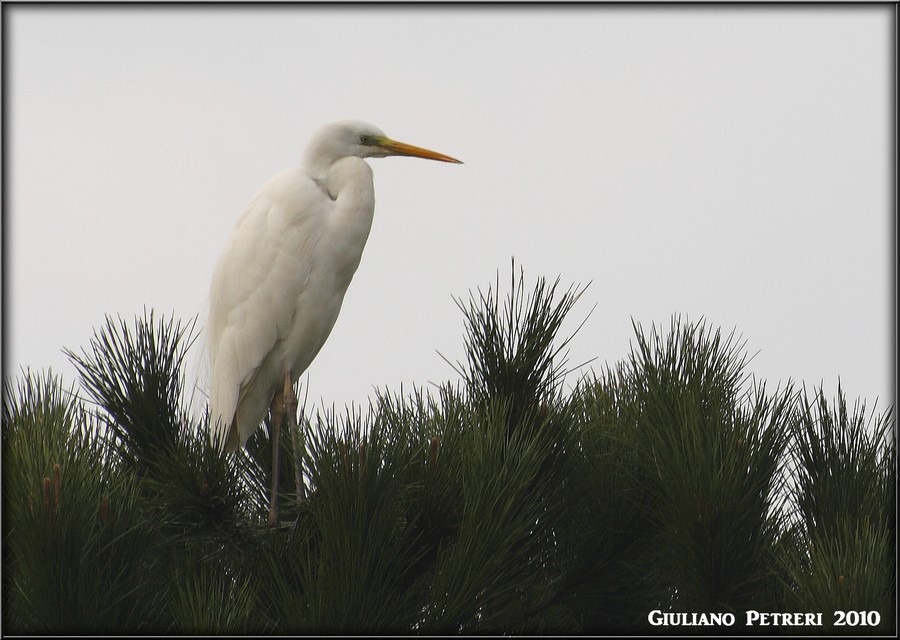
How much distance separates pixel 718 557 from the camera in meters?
2.57

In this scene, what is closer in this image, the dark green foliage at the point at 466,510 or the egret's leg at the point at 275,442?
the dark green foliage at the point at 466,510

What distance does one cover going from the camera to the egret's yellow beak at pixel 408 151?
4.20 meters

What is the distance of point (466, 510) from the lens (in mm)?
2549

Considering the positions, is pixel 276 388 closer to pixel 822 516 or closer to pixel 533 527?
pixel 533 527

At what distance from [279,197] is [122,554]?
6.34 ft

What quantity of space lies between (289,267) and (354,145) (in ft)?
1.90

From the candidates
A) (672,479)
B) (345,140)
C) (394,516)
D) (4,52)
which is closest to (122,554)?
(394,516)

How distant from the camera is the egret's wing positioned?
4086 mm

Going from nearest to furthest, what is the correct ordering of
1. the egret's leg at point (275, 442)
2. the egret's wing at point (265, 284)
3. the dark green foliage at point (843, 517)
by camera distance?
the dark green foliage at point (843, 517) < the egret's leg at point (275, 442) < the egret's wing at point (265, 284)

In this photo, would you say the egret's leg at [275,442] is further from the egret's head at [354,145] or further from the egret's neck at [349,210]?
the egret's head at [354,145]

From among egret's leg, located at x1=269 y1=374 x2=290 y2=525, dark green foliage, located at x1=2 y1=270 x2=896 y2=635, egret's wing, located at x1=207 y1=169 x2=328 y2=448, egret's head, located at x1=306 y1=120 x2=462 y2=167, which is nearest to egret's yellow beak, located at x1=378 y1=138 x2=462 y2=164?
egret's head, located at x1=306 y1=120 x2=462 y2=167

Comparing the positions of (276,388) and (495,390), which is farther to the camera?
(276,388)

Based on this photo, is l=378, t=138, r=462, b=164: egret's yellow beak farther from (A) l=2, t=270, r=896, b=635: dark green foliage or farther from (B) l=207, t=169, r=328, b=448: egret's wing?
(A) l=2, t=270, r=896, b=635: dark green foliage

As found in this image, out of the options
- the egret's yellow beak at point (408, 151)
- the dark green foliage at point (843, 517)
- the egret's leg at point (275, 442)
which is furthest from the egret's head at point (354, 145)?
the dark green foliage at point (843, 517)
